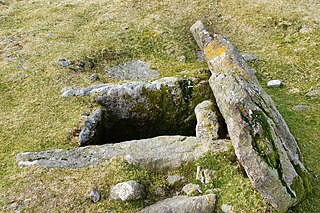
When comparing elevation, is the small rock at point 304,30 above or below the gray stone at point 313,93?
above

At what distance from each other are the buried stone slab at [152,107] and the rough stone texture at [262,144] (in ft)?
10.7

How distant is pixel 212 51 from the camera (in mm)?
14953

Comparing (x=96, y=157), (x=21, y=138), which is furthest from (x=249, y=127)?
(x=21, y=138)

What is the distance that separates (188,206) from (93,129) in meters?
5.03

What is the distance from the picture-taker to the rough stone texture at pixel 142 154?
32.9ft

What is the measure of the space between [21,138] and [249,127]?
25.7ft

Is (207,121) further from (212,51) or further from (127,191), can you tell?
(212,51)

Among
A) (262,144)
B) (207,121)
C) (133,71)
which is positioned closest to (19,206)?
(207,121)

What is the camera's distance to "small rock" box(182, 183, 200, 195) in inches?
366

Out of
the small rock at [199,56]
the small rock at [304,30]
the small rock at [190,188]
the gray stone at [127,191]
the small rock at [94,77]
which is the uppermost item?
the gray stone at [127,191]

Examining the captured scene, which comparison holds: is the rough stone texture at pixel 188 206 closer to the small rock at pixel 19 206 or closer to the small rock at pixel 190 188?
the small rock at pixel 190 188

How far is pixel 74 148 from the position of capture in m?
11.0

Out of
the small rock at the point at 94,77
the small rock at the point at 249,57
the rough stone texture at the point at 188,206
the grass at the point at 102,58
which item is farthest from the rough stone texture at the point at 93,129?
the small rock at the point at 249,57

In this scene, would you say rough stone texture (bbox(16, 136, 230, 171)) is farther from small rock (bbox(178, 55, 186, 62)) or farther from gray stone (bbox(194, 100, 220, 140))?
small rock (bbox(178, 55, 186, 62))
